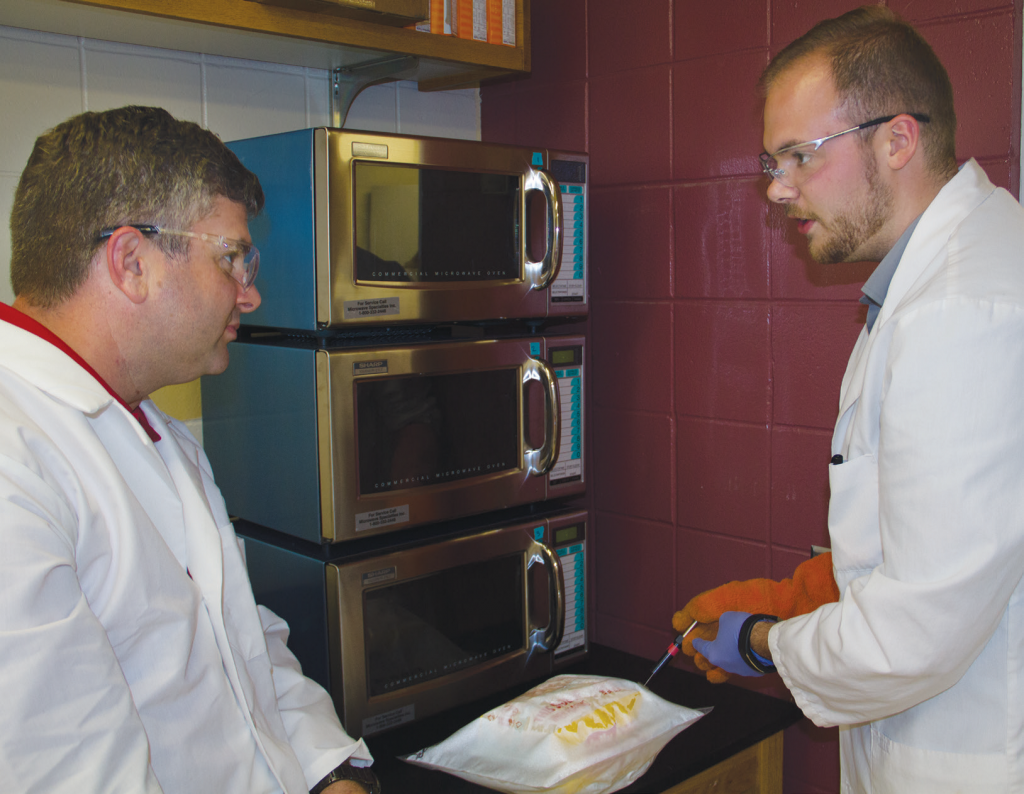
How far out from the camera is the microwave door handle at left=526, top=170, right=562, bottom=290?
5.47ft

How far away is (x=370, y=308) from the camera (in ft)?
4.73

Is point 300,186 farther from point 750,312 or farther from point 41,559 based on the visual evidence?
point 750,312

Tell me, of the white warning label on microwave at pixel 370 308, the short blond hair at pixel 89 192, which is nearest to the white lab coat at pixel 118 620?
the short blond hair at pixel 89 192

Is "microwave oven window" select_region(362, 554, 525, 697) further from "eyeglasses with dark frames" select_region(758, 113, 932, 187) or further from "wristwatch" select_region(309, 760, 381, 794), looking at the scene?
"eyeglasses with dark frames" select_region(758, 113, 932, 187)

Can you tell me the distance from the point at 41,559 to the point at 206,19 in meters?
0.96

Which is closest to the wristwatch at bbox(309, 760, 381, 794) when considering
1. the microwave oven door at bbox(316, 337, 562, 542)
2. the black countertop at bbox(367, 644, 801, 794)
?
the black countertop at bbox(367, 644, 801, 794)

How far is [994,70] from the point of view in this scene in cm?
152

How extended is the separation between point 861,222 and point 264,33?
1.00m

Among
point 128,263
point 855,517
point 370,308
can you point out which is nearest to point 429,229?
point 370,308

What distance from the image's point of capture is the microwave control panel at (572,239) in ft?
5.72

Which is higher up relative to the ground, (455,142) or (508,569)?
(455,142)

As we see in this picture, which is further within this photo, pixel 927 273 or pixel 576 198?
pixel 576 198

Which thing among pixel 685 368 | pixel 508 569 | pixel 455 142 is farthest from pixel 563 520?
pixel 455 142

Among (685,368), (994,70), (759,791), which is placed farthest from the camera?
(685,368)
